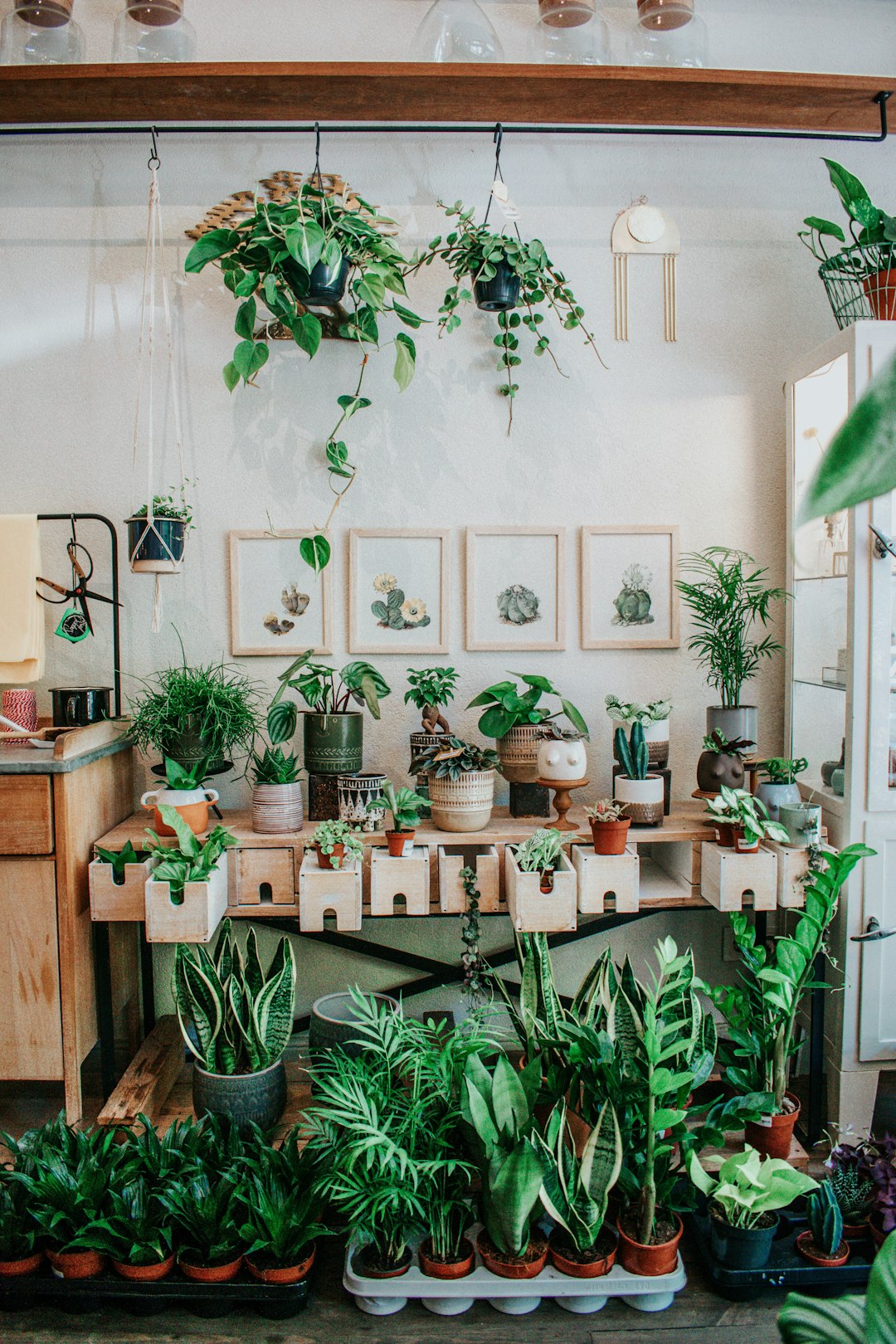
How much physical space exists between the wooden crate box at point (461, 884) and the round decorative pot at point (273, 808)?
0.42 m

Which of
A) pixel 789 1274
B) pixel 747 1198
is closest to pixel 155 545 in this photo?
pixel 747 1198

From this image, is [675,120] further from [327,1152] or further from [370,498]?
[327,1152]

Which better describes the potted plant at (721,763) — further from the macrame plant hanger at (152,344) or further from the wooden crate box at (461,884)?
the macrame plant hanger at (152,344)

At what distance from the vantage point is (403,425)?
9.09 ft

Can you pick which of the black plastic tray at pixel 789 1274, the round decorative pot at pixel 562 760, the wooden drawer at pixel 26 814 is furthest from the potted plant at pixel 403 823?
the black plastic tray at pixel 789 1274

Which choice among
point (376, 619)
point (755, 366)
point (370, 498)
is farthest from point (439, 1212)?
point (755, 366)

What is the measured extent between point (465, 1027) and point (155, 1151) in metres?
0.76

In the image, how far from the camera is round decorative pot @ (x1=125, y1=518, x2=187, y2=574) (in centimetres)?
250

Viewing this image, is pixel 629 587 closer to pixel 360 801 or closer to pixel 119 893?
pixel 360 801

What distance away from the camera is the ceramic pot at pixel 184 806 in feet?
7.84

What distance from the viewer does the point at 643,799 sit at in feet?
8.04

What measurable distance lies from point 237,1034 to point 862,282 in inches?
99.7

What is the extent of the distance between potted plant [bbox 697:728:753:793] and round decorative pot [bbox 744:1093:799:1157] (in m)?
0.80

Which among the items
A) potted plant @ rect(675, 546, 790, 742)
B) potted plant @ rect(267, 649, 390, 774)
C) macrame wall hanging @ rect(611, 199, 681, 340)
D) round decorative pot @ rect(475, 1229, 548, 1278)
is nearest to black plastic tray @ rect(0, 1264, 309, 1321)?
round decorative pot @ rect(475, 1229, 548, 1278)
